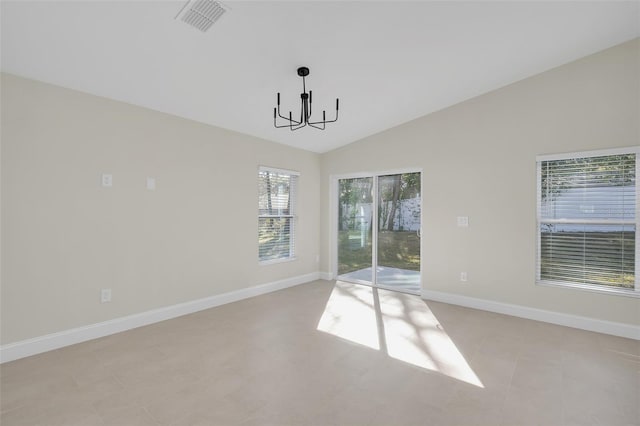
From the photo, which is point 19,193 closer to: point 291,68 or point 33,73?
point 33,73

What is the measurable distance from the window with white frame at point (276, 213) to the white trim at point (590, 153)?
3.63 meters

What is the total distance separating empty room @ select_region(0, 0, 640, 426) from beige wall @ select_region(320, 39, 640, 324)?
0.02 metres

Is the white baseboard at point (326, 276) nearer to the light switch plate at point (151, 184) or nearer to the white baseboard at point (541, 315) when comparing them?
the white baseboard at point (541, 315)

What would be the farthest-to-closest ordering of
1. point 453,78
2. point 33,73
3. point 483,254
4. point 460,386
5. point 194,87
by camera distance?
point 483,254
point 453,78
point 194,87
point 33,73
point 460,386

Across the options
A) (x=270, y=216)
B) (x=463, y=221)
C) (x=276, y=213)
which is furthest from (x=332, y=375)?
(x=276, y=213)

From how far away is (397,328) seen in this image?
3.39 metres

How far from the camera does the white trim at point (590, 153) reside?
3.15m

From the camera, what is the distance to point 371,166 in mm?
5195

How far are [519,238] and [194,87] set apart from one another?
13.9 ft

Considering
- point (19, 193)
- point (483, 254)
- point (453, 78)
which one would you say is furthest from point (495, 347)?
point (19, 193)

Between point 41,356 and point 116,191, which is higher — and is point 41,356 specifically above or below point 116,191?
below

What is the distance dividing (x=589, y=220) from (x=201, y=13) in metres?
4.43

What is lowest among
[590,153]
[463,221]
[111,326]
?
[111,326]

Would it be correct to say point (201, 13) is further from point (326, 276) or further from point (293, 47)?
point (326, 276)
